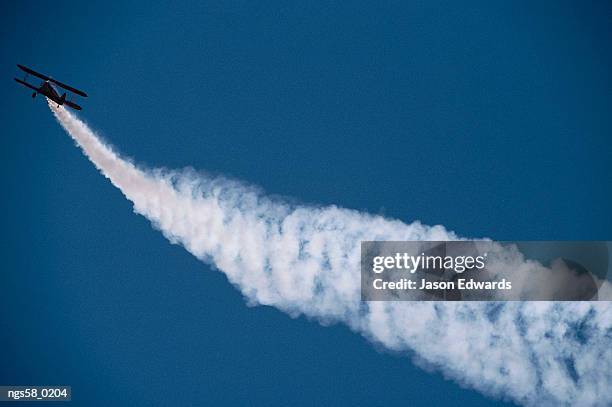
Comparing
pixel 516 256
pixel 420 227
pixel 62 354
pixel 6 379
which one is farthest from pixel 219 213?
pixel 62 354

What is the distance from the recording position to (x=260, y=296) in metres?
42.5

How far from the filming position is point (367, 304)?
41.7 meters

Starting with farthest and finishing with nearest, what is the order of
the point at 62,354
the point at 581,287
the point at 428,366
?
the point at 62,354
the point at 428,366
the point at 581,287

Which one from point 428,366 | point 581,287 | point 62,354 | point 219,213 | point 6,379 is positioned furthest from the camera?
point 62,354

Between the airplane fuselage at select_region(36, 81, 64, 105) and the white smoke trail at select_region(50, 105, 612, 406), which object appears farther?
the airplane fuselage at select_region(36, 81, 64, 105)

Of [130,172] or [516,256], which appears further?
[130,172]

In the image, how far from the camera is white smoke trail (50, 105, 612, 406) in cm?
3866

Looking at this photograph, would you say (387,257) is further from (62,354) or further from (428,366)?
(62,354)

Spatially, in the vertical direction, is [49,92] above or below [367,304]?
above

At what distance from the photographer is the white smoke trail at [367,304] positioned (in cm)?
3866

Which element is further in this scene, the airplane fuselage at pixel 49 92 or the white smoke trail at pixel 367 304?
the airplane fuselage at pixel 49 92

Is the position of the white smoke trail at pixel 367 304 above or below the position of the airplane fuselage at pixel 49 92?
below

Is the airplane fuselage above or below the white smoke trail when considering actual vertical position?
above

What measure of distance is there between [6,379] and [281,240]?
1678 inches
